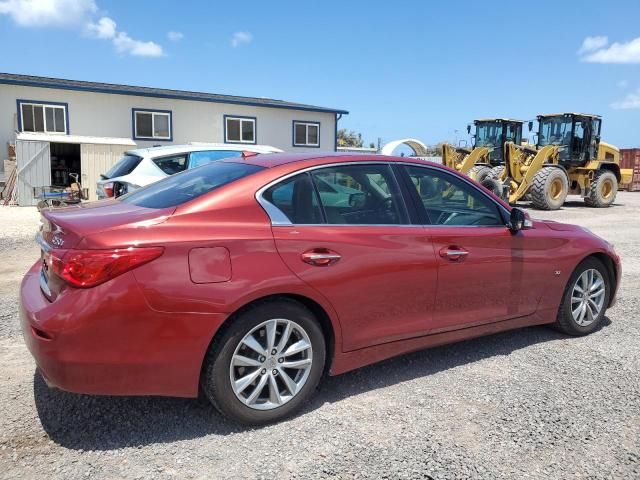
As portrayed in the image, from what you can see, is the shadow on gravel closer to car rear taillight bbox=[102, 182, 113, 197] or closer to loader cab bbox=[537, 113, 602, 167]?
car rear taillight bbox=[102, 182, 113, 197]

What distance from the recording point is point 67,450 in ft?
8.91

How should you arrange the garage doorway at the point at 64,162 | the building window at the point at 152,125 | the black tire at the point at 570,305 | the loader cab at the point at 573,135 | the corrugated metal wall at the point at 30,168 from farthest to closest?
the building window at the point at 152,125 → the garage doorway at the point at 64,162 → the loader cab at the point at 573,135 → the corrugated metal wall at the point at 30,168 → the black tire at the point at 570,305

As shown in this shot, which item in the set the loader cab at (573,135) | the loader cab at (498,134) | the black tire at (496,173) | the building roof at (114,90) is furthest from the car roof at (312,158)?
the building roof at (114,90)

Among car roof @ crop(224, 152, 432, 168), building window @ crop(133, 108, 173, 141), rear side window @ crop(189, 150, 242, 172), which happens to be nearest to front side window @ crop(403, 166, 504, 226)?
car roof @ crop(224, 152, 432, 168)

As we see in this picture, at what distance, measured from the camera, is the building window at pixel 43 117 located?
18.3 metres

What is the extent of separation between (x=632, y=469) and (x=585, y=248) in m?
2.13

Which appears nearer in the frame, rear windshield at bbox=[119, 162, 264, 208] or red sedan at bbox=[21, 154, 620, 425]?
red sedan at bbox=[21, 154, 620, 425]

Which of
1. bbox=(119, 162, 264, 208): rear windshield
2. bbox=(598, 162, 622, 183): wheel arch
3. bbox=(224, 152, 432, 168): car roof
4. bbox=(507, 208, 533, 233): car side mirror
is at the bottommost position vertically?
bbox=(507, 208, 533, 233): car side mirror

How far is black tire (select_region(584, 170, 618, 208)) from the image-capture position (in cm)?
1816

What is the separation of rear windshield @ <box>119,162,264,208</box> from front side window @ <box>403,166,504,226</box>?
3.93 feet

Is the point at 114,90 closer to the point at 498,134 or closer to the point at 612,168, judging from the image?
the point at 498,134

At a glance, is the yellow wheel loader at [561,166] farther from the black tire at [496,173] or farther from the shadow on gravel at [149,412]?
the shadow on gravel at [149,412]

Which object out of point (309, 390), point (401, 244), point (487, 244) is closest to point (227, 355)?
point (309, 390)

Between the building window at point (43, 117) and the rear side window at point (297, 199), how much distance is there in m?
18.4
